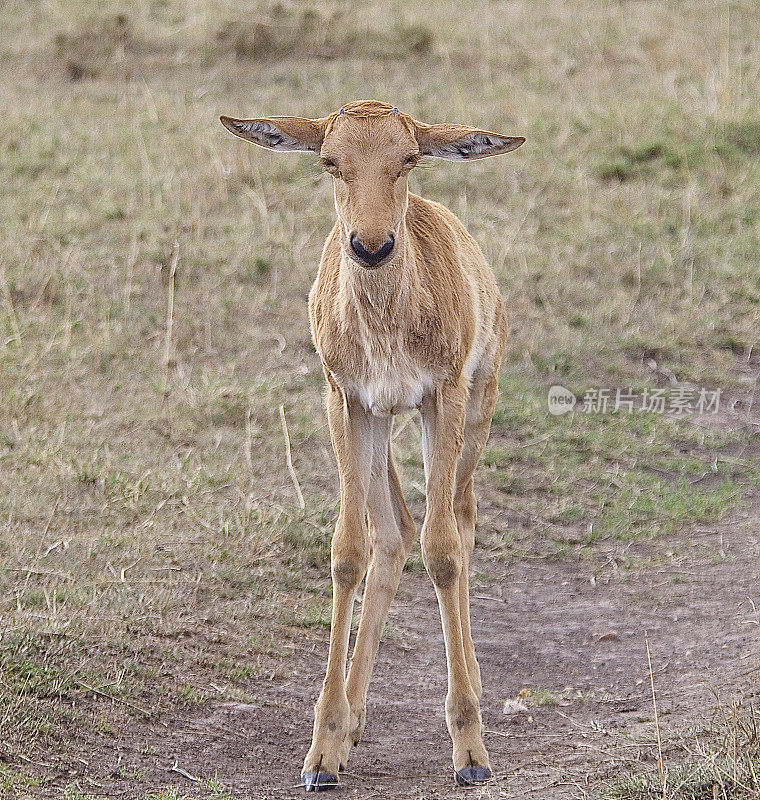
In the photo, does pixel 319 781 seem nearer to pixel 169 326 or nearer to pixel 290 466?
pixel 290 466

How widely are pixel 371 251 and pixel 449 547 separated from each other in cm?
122

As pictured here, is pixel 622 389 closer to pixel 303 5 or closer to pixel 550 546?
pixel 550 546

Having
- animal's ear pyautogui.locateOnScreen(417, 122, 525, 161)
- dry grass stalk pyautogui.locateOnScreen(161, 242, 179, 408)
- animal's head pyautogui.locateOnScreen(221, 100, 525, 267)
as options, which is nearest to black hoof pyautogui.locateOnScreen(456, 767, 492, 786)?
animal's head pyautogui.locateOnScreen(221, 100, 525, 267)

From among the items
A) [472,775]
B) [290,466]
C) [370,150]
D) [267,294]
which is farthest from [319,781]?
[267,294]

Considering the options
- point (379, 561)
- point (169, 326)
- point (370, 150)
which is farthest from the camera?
point (169, 326)

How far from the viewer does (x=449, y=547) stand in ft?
16.3

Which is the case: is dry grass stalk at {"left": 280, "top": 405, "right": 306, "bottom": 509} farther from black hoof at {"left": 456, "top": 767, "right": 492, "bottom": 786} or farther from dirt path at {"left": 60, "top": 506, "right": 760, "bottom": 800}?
black hoof at {"left": 456, "top": 767, "right": 492, "bottom": 786}

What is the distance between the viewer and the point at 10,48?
523 inches

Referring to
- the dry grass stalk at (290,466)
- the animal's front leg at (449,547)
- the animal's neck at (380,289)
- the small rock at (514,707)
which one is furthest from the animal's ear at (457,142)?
the dry grass stalk at (290,466)

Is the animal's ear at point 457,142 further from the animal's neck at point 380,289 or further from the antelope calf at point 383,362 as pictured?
the animal's neck at point 380,289

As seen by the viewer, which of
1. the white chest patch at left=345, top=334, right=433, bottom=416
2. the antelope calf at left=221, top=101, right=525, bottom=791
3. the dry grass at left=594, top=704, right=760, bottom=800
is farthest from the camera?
the white chest patch at left=345, top=334, right=433, bottom=416

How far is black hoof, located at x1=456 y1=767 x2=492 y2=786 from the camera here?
15.4ft

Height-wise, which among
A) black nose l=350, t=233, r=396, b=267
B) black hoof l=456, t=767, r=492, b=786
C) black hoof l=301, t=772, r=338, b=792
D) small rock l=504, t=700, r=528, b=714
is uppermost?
black nose l=350, t=233, r=396, b=267

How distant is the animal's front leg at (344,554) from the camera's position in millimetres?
4812
